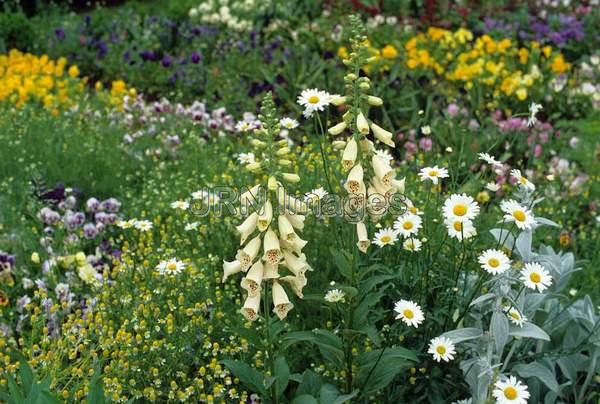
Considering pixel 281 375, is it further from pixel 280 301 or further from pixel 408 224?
pixel 408 224

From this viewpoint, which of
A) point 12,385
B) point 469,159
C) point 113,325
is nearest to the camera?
point 12,385

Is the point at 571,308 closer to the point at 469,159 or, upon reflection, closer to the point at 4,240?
the point at 469,159

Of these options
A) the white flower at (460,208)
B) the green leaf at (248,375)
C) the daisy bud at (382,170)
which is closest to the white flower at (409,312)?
the white flower at (460,208)

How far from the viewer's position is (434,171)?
125 inches

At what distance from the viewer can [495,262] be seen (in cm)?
284

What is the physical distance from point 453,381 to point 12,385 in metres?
2.03

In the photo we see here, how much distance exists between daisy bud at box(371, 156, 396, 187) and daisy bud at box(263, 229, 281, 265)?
459mm

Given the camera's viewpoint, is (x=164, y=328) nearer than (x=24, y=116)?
Yes

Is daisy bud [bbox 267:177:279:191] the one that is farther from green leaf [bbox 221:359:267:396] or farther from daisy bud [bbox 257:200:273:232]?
green leaf [bbox 221:359:267:396]

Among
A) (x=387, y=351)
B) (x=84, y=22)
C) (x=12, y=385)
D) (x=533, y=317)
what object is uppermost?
(x=84, y=22)

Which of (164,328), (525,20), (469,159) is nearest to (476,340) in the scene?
(164,328)

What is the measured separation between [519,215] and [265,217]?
1078 millimetres

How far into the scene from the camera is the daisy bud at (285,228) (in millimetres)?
2607

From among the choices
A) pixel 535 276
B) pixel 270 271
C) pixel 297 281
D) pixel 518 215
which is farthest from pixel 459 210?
pixel 270 271
